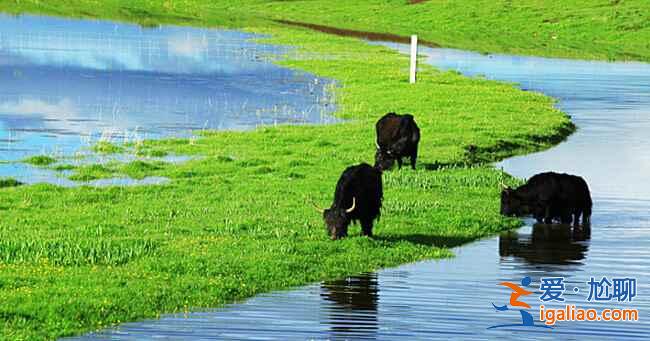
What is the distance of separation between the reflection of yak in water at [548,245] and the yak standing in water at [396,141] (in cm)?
546

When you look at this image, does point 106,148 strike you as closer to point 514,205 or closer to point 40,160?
point 40,160

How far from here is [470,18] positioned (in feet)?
375

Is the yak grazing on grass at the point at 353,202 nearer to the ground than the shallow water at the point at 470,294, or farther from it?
farther from it

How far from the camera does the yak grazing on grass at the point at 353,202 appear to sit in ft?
63.6

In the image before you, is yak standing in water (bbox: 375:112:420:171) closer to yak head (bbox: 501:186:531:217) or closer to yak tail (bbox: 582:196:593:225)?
yak head (bbox: 501:186:531:217)

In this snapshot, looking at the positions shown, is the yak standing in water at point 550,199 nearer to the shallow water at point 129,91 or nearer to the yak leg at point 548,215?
the yak leg at point 548,215

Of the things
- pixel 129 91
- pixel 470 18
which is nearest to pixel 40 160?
pixel 129 91

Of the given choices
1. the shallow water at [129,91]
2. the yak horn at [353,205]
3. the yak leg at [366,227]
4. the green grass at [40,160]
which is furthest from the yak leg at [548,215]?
the green grass at [40,160]

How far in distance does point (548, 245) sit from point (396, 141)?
7.35 meters

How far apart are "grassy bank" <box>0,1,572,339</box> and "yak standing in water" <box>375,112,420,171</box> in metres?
0.57

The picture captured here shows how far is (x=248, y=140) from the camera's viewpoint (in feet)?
111

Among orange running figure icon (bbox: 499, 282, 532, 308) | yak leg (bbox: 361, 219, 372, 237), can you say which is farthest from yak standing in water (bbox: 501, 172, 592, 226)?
orange running figure icon (bbox: 499, 282, 532, 308)

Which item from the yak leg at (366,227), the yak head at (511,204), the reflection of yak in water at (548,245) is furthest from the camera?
the yak head at (511,204)

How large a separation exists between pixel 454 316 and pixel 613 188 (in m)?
13.2
